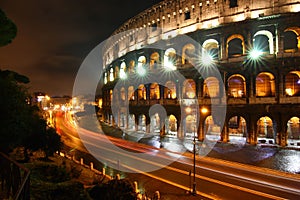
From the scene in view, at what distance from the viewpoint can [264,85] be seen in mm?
27844

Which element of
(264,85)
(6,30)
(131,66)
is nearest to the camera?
(6,30)

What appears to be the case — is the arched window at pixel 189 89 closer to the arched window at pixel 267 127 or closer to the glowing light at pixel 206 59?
the glowing light at pixel 206 59

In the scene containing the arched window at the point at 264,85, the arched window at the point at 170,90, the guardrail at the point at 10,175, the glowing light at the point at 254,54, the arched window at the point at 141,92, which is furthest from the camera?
the arched window at the point at 141,92

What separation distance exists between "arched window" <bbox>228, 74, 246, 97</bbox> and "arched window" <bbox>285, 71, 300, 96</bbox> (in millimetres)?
5093

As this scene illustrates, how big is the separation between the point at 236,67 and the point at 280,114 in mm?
7633

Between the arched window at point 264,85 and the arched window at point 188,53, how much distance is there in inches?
373

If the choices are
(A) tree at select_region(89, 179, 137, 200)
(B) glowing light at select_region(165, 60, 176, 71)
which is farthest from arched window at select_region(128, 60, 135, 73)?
(A) tree at select_region(89, 179, 137, 200)

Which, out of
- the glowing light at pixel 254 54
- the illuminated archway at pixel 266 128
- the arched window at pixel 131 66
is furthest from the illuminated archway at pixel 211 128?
the arched window at pixel 131 66

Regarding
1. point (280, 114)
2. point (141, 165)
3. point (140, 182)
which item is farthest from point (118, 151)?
point (280, 114)

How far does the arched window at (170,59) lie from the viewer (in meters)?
33.7

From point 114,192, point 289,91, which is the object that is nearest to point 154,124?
point 289,91

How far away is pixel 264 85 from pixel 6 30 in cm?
2858

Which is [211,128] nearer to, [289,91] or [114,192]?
[289,91]

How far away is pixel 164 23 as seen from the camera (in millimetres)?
36750
